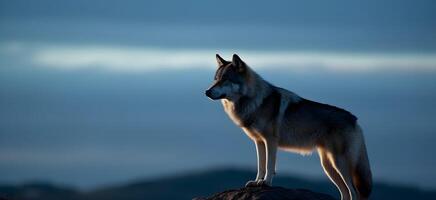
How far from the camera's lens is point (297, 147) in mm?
17891

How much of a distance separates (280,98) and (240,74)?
89cm

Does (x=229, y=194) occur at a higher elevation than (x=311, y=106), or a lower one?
lower

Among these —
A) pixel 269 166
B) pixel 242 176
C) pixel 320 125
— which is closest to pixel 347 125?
pixel 320 125

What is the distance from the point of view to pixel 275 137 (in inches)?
691

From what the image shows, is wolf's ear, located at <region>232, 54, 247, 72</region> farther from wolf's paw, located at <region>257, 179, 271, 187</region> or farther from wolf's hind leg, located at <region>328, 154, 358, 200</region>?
wolf's hind leg, located at <region>328, 154, 358, 200</region>

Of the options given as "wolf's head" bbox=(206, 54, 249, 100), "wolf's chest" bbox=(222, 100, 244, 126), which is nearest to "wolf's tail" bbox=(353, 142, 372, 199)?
"wolf's chest" bbox=(222, 100, 244, 126)

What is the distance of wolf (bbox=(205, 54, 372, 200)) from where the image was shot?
17.6 m

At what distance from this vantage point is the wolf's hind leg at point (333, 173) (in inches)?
701

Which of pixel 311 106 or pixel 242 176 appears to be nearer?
pixel 311 106

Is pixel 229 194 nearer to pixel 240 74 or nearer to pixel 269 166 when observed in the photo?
pixel 269 166

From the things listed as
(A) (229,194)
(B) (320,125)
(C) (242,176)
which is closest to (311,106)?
(B) (320,125)

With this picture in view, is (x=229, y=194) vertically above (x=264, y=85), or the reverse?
(x=264, y=85)

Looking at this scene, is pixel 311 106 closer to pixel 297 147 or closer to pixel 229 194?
pixel 297 147

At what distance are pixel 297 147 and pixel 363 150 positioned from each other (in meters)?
1.23
